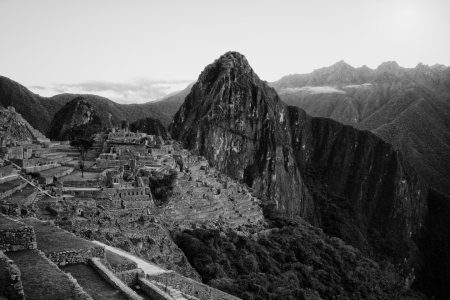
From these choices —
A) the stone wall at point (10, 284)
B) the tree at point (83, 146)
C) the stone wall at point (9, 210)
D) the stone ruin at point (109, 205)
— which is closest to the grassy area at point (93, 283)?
the stone ruin at point (109, 205)

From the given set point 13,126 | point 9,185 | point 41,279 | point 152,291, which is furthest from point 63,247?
point 13,126

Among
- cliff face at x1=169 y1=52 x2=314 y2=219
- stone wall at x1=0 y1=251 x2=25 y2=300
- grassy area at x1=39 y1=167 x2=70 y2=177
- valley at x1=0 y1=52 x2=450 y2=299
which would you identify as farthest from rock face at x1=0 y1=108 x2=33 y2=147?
cliff face at x1=169 y1=52 x2=314 y2=219

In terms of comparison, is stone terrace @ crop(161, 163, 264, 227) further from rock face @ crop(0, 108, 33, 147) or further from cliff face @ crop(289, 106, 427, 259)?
cliff face @ crop(289, 106, 427, 259)

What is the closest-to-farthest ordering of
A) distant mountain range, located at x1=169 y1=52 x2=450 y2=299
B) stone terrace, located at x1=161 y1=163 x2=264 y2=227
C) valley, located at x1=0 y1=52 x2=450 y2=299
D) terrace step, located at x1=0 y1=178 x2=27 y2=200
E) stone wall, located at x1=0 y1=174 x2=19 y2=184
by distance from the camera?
1. valley, located at x1=0 y1=52 x2=450 y2=299
2. terrace step, located at x1=0 y1=178 x2=27 y2=200
3. stone wall, located at x1=0 y1=174 x2=19 y2=184
4. stone terrace, located at x1=161 y1=163 x2=264 y2=227
5. distant mountain range, located at x1=169 y1=52 x2=450 y2=299

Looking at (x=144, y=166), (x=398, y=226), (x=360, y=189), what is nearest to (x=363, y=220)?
(x=398, y=226)

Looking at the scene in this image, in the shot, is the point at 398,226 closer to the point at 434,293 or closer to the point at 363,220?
the point at 363,220

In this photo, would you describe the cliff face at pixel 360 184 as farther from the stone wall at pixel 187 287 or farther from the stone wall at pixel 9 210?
the stone wall at pixel 9 210
